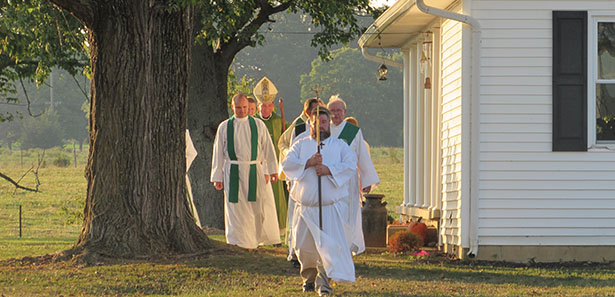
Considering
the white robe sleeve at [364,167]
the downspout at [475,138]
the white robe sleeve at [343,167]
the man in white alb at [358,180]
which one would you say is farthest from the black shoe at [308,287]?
the downspout at [475,138]

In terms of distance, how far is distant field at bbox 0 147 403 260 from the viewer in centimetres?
2096

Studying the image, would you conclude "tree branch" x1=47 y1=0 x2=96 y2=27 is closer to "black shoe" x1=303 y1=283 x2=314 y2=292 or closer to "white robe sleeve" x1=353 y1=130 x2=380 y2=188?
"white robe sleeve" x1=353 y1=130 x2=380 y2=188

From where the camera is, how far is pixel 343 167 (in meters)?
10.7

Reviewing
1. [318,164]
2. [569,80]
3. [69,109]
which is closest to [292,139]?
[318,164]

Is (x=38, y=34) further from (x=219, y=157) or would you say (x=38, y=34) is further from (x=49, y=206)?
(x=49, y=206)

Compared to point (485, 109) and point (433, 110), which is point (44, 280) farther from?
point (433, 110)

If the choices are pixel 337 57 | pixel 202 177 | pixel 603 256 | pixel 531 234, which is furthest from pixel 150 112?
pixel 337 57

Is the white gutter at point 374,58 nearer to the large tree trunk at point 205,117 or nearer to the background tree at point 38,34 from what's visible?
the large tree trunk at point 205,117

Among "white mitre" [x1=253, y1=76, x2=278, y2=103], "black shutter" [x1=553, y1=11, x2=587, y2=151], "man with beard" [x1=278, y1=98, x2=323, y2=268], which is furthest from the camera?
"white mitre" [x1=253, y1=76, x2=278, y2=103]

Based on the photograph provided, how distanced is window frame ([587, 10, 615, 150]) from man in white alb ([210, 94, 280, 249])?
4.14 metres

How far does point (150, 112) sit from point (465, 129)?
12.5 feet

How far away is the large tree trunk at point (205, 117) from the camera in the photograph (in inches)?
827

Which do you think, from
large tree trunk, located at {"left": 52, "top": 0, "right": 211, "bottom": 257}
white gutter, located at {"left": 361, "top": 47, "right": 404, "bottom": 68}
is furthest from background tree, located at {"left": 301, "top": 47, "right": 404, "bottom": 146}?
large tree trunk, located at {"left": 52, "top": 0, "right": 211, "bottom": 257}

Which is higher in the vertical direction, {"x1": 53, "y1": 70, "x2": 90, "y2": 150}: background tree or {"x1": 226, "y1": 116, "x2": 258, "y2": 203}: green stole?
{"x1": 53, "y1": 70, "x2": 90, "y2": 150}: background tree
